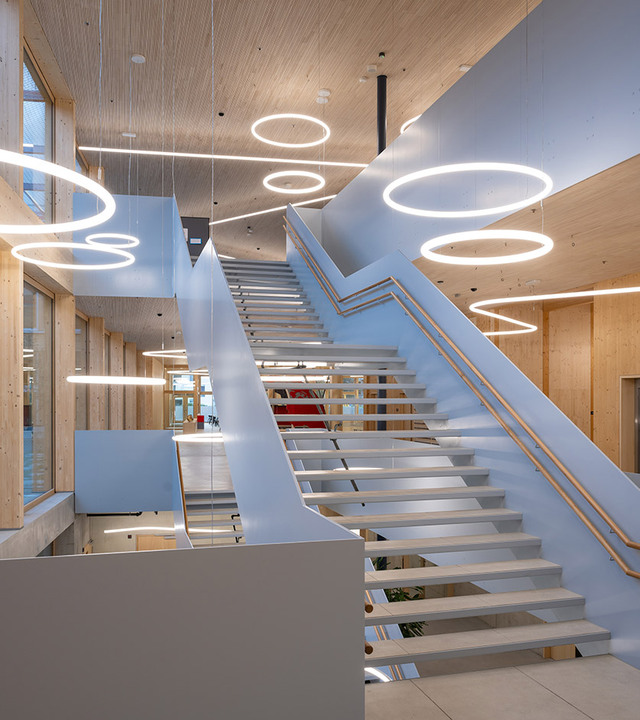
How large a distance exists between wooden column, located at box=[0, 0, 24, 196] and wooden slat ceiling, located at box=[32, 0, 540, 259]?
1018 millimetres

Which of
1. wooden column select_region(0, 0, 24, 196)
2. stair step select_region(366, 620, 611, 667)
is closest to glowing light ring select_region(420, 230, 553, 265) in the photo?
stair step select_region(366, 620, 611, 667)

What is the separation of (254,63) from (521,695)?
32.6 ft

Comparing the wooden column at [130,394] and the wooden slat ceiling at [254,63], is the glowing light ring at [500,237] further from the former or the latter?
the wooden column at [130,394]

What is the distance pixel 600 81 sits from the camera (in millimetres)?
5695

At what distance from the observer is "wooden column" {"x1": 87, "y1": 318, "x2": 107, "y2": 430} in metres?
15.2

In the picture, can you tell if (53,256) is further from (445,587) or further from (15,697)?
(445,587)

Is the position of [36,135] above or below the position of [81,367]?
above

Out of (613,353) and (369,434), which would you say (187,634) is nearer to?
(369,434)

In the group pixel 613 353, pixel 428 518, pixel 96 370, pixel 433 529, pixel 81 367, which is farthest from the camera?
pixel 96 370

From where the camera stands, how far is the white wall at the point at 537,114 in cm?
547

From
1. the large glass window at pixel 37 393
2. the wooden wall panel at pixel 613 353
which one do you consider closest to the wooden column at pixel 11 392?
the large glass window at pixel 37 393

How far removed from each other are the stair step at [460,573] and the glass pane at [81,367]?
11139mm

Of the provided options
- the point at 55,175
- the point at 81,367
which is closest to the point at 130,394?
the point at 81,367

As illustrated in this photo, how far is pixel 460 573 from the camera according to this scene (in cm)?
489
